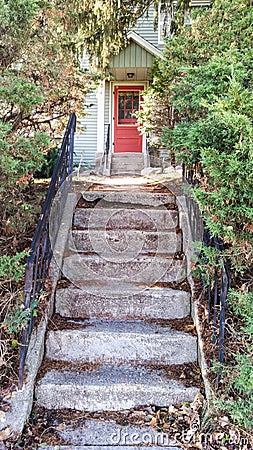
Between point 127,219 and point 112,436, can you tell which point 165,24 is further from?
point 112,436

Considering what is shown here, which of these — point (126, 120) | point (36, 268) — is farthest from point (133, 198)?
point (126, 120)

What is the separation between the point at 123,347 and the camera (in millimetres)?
2564

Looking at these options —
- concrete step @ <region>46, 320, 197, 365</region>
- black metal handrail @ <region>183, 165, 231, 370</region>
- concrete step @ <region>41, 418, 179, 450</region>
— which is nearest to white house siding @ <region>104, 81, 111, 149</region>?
black metal handrail @ <region>183, 165, 231, 370</region>

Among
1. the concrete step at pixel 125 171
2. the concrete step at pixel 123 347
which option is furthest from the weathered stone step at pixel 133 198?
the concrete step at pixel 125 171

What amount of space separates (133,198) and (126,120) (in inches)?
261

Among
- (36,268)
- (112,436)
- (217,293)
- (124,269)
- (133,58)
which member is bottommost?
(112,436)

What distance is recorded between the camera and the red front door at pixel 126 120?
10.1m

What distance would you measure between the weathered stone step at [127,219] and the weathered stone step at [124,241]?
0.62 feet

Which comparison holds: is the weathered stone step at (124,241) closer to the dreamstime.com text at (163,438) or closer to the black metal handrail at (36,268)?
the black metal handrail at (36,268)

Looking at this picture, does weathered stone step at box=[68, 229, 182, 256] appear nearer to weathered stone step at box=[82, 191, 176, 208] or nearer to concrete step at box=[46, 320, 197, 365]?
weathered stone step at box=[82, 191, 176, 208]

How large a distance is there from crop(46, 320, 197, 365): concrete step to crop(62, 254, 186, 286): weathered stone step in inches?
24.7

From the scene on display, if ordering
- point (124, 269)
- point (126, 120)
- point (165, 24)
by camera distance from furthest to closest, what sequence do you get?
point (126, 120), point (165, 24), point (124, 269)

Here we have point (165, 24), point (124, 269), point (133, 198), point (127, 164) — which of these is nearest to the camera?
point (124, 269)

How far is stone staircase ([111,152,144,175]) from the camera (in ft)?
28.8
